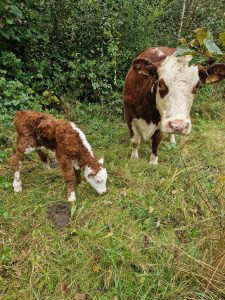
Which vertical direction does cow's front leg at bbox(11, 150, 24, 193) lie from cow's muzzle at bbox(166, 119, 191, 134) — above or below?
below

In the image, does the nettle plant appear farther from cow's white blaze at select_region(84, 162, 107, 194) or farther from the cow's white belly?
the cow's white belly

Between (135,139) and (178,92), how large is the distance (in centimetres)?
161

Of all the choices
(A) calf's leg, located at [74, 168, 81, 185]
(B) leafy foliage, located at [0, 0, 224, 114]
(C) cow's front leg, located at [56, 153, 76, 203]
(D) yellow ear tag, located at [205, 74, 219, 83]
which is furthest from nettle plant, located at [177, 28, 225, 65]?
(B) leafy foliage, located at [0, 0, 224, 114]

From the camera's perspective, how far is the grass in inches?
129

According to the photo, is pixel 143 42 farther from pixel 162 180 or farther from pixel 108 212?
pixel 108 212

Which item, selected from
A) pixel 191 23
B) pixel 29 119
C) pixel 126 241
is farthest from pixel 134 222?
pixel 191 23

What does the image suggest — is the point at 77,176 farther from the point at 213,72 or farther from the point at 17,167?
the point at 213,72

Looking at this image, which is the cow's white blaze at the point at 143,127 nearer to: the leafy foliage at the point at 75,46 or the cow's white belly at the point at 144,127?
the cow's white belly at the point at 144,127

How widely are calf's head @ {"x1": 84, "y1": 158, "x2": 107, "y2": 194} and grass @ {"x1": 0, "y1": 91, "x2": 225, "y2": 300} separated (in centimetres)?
13

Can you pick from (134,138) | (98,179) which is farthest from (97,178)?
(134,138)

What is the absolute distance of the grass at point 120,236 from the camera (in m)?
3.28

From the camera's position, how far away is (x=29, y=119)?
4.38 m

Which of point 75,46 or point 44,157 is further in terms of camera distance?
point 75,46

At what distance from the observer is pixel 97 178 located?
4.25m
